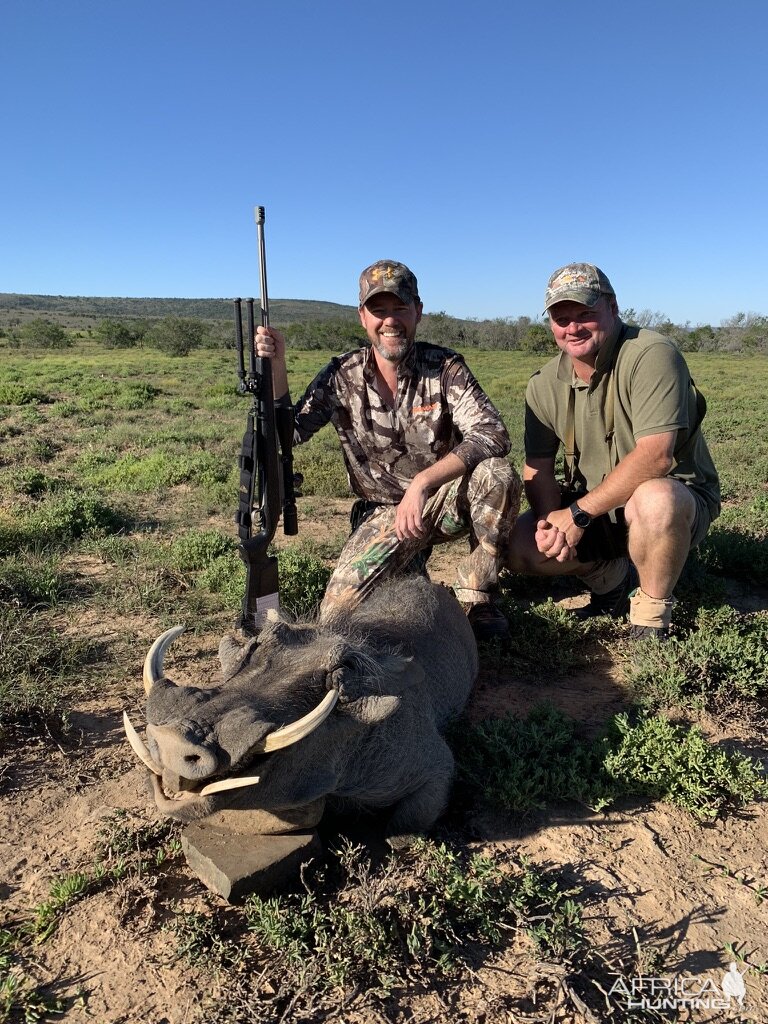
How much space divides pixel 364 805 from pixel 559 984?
98 centimetres

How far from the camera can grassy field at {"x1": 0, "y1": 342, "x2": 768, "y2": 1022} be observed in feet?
7.43

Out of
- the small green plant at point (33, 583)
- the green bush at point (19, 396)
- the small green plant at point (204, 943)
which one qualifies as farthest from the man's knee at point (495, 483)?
the green bush at point (19, 396)

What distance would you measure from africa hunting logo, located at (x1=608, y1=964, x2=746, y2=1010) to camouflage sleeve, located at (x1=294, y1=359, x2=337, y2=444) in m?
3.63

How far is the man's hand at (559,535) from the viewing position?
445cm

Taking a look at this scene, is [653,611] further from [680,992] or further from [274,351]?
[274,351]

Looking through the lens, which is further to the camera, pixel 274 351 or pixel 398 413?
pixel 398 413

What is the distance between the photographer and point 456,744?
135 inches

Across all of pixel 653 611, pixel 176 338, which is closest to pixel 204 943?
pixel 653 611

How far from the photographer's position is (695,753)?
3.16 m

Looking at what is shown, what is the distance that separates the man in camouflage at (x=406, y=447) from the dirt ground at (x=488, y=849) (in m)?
1.67

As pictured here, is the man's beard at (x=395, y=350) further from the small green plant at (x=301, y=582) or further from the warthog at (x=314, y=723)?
the warthog at (x=314, y=723)

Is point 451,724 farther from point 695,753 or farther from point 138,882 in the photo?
point 138,882

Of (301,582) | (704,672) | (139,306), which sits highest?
(139,306)

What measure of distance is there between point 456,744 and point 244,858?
4.23 ft
